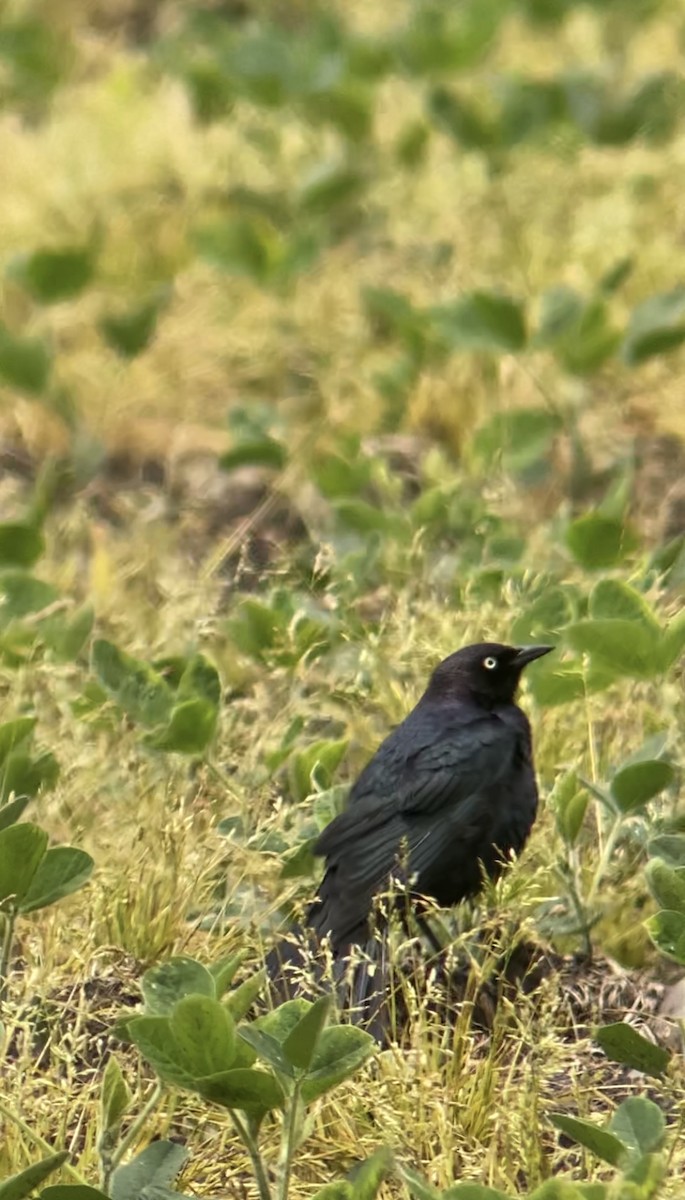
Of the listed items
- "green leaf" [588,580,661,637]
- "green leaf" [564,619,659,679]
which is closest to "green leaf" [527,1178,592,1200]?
"green leaf" [564,619,659,679]

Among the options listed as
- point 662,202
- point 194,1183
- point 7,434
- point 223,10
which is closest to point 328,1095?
point 194,1183

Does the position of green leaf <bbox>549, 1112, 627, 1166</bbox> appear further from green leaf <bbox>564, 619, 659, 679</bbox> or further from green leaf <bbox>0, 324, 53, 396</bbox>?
green leaf <bbox>0, 324, 53, 396</bbox>

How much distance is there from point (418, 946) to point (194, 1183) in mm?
768

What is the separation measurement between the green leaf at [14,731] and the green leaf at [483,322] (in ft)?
6.92

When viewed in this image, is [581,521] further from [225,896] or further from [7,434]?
[7,434]

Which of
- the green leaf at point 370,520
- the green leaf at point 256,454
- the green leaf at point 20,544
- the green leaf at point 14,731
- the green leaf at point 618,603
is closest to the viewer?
the green leaf at point 14,731

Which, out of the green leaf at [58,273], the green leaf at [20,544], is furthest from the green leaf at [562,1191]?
the green leaf at [58,273]

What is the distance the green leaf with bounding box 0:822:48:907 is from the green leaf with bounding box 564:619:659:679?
97cm

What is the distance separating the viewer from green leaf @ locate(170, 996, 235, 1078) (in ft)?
8.39

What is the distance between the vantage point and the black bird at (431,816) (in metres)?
3.46

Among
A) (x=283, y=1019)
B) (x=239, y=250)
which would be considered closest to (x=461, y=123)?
(x=239, y=250)

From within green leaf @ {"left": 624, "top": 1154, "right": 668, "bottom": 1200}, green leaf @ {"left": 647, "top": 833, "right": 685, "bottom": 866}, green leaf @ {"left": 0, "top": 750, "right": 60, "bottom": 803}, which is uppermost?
green leaf @ {"left": 624, "top": 1154, "right": 668, "bottom": 1200}

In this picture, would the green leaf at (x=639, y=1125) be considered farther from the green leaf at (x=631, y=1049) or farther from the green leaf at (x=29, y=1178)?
the green leaf at (x=29, y=1178)

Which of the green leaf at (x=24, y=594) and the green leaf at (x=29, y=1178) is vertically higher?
the green leaf at (x=29, y=1178)
